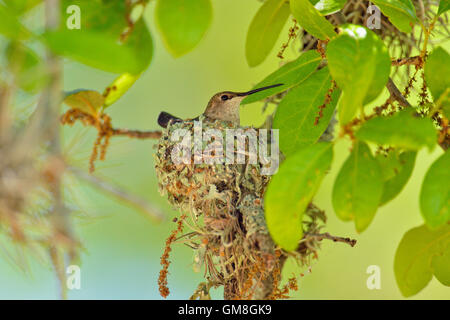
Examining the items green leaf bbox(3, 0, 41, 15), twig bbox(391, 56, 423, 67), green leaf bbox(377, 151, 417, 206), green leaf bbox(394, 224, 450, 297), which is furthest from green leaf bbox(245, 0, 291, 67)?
green leaf bbox(3, 0, 41, 15)

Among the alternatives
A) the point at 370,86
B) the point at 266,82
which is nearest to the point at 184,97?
the point at 266,82

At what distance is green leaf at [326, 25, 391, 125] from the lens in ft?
3.75

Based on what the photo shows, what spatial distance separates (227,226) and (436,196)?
0.97 meters

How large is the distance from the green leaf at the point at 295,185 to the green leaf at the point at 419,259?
0.61 metres

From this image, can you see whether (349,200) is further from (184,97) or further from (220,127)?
(184,97)

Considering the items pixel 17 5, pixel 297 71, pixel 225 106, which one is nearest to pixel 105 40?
pixel 17 5

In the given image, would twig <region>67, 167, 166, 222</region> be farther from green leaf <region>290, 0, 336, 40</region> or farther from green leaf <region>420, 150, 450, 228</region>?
green leaf <region>290, 0, 336, 40</region>

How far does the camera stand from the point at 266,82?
1.68 m

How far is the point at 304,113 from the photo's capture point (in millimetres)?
1593

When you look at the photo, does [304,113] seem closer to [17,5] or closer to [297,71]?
[297,71]

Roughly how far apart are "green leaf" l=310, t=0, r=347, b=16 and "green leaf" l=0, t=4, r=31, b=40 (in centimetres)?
100

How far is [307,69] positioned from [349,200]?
569mm

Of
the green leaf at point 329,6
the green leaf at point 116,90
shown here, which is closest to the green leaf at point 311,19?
the green leaf at point 329,6

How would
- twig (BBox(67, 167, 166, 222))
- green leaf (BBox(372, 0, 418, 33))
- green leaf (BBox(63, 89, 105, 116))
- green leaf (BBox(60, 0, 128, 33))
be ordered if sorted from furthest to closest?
green leaf (BBox(63, 89, 105, 116)), green leaf (BBox(372, 0, 418, 33)), green leaf (BBox(60, 0, 128, 33)), twig (BBox(67, 167, 166, 222))
